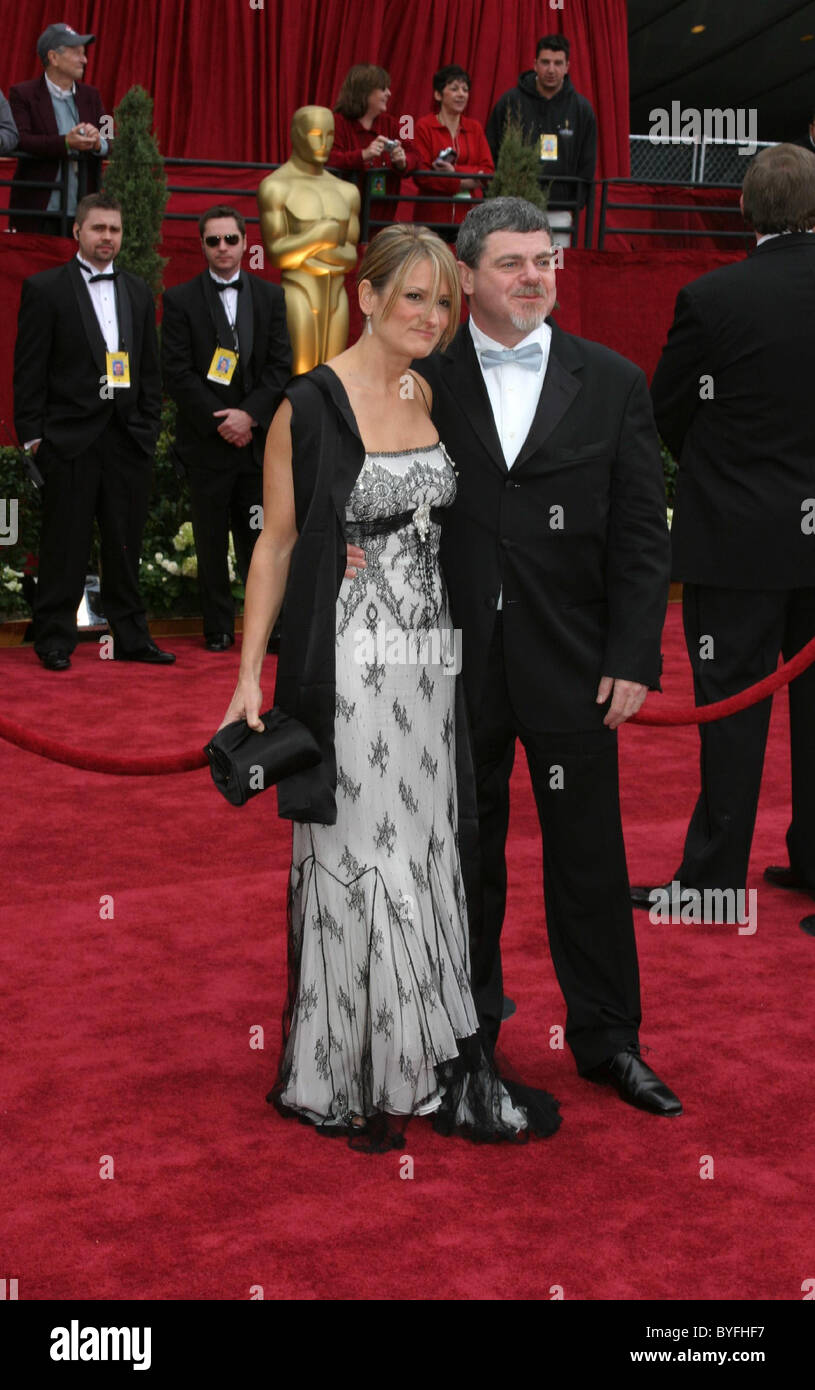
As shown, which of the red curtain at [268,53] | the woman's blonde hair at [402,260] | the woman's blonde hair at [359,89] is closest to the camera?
the woman's blonde hair at [402,260]

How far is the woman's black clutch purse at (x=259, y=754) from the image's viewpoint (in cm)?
283

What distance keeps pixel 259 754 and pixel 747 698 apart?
1.46 m

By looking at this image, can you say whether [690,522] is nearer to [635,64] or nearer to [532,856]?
[532,856]

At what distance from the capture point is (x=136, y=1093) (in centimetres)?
320

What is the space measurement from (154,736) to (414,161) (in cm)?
517

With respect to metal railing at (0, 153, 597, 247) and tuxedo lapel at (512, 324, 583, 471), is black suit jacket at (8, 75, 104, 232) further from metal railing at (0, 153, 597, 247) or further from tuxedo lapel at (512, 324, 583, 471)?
tuxedo lapel at (512, 324, 583, 471)

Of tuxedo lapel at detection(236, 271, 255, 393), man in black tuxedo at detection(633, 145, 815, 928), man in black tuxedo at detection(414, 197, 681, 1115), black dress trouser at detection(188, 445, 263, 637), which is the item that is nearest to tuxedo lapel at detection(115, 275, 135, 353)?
tuxedo lapel at detection(236, 271, 255, 393)

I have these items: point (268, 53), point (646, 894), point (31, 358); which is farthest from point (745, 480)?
point (268, 53)

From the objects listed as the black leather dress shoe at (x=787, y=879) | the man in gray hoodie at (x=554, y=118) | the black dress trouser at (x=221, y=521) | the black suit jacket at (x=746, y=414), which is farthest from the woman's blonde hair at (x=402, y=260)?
the man in gray hoodie at (x=554, y=118)

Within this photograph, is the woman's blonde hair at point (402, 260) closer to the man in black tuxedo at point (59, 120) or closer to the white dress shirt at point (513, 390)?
the white dress shirt at point (513, 390)

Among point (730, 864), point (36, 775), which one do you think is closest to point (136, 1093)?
point (730, 864)

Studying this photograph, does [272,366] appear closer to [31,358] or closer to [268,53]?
[31,358]

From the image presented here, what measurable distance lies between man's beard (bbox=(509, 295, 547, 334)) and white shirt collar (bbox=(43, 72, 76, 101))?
6774 mm

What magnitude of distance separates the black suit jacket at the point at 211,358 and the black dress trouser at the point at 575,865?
4.54 metres
